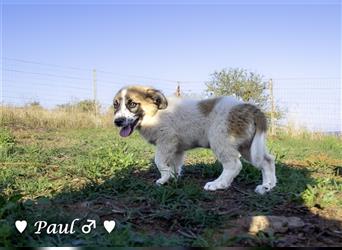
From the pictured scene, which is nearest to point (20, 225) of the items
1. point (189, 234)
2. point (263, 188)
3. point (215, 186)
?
point (189, 234)

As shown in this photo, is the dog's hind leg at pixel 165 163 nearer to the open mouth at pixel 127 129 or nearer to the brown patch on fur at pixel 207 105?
the open mouth at pixel 127 129

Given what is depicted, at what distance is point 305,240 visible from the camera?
2.89 metres

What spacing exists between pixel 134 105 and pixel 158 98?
0.30 metres

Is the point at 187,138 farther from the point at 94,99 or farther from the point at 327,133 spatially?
the point at 94,99

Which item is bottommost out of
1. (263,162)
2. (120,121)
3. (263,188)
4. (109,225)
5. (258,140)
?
(263,188)

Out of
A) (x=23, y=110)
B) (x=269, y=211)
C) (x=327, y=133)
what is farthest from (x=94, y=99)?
(x=269, y=211)

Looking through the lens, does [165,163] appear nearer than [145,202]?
No

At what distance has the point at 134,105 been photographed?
4.74 meters

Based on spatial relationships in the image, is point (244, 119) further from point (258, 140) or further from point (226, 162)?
point (226, 162)

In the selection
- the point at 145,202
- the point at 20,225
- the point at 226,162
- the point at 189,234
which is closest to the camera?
the point at 20,225

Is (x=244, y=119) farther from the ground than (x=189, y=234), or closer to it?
farther from the ground

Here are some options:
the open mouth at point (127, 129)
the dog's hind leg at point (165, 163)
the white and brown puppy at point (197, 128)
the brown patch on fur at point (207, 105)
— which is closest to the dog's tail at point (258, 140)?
the white and brown puppy at point (197, 128)

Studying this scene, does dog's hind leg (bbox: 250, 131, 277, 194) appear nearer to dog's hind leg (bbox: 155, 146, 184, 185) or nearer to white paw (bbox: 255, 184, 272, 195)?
white paw (bbox: 255, 184, 272, 195)

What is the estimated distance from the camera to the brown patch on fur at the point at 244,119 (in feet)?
14.2
